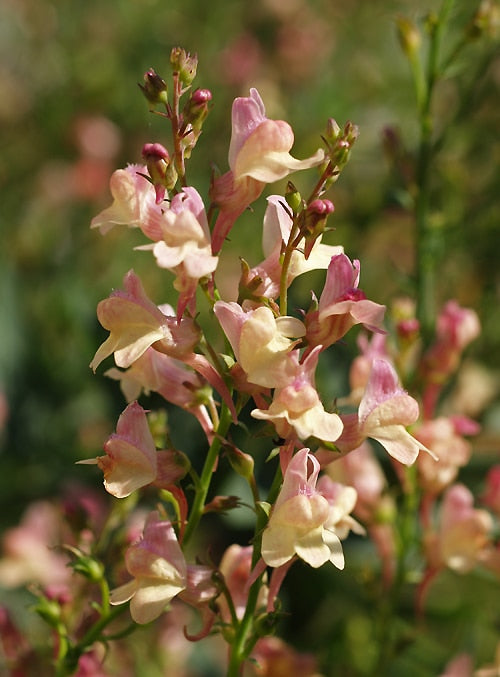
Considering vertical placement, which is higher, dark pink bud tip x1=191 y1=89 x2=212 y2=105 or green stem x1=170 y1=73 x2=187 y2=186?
dark pink bud tip x1=191 y1=89 x2=212 y2=105

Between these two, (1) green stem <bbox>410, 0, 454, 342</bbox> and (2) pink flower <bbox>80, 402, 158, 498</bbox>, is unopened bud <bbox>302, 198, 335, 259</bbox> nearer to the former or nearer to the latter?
(2) pink flower <bbox>80, 402, 158, 498</bbox>

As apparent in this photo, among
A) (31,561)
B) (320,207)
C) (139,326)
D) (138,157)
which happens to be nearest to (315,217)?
(320,207)

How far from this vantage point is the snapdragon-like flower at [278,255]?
1.82ft

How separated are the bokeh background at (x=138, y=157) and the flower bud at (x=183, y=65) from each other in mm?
453

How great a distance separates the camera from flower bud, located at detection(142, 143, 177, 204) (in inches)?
20.6

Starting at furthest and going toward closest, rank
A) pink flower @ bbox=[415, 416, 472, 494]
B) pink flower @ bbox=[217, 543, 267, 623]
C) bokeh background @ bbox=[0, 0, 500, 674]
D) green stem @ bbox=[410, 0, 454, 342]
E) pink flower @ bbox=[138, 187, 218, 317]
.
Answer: bokeh background @ bbox=[0, 0, 500, 674], green stem @ bbox=[410, 0, 454, 342], pink flower @ bbox=[415, 416, 472, 494], pink flower @ bbox=[217, 543, 267, 623], pink flower @ bbox=[138, 187, 218, 317]

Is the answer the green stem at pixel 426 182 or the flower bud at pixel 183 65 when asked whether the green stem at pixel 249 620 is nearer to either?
the flower bud at pixel 183 65

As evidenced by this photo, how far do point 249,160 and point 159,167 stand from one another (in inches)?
2.0

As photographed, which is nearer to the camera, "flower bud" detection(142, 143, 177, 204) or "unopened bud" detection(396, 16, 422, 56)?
"flower bud" detection(142, 143, 177, 204)

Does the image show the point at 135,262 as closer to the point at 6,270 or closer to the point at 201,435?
the point at 6,270

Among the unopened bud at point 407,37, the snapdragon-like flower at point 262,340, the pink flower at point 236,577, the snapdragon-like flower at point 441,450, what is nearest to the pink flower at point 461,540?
the snapdragon-like flower at point 441,450

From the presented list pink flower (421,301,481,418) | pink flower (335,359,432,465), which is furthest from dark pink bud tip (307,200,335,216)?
pink flower (421,301,481,418)

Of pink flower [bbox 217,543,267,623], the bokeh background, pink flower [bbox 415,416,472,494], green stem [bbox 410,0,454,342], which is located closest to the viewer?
pink flower [bbox 217,543,267,623]

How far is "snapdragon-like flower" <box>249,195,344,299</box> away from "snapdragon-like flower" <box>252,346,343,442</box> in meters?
0.05
